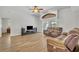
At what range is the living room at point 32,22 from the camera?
7.39 feet

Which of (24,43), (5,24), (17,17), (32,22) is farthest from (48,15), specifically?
(5,24)

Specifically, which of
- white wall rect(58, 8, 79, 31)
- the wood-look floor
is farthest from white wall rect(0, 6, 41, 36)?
white wall rect(58, 8, 79, 31)

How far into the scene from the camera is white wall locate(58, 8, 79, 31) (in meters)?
2.25

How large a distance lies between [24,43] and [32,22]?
Answer: 389 mm

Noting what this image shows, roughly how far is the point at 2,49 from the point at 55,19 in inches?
41.6

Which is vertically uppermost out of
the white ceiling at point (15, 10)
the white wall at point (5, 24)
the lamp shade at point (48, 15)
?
the white ceiling at point (15, 10)

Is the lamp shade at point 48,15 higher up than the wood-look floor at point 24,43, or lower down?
higher up

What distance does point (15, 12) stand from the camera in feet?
7.43

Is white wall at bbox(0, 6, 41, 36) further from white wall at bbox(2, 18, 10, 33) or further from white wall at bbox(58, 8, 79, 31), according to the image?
white wall at bbox(58, 8, 79, 31)

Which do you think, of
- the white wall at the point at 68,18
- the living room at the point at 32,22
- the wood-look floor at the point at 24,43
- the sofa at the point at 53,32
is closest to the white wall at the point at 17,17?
the living room at the point at 32,22

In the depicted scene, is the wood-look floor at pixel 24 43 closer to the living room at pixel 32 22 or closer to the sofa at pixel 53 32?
the living room at pixel 32 22

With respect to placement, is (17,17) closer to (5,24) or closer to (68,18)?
(5,24)
